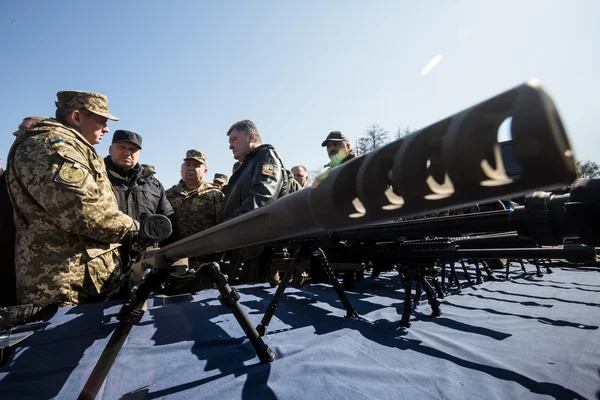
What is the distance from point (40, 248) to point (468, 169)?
3219 mm

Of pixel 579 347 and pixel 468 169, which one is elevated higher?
pixel 468 169

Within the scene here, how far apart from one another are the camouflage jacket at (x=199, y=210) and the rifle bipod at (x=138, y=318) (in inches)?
150

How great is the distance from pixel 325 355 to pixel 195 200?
15.0ft

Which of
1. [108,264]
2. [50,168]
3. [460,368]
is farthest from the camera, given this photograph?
[108,264]

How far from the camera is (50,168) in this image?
2.38m

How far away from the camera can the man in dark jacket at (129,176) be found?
4055mm

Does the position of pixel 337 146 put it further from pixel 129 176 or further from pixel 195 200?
pixel 129 176

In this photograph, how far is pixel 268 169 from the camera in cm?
339

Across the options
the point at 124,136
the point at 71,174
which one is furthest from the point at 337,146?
the point at 71,174

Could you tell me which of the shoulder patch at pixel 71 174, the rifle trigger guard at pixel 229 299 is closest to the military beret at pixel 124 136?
the shoulder patch at pixel 71 174

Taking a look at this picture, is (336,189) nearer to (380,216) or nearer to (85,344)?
(380,216)

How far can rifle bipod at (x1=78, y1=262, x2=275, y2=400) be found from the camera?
140 centimetres

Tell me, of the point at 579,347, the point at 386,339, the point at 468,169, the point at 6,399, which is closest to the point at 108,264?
the point at 6,399

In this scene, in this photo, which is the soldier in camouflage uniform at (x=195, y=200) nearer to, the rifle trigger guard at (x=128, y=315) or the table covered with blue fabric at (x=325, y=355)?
the table covered with blue fabric at (x=325, y=355)
